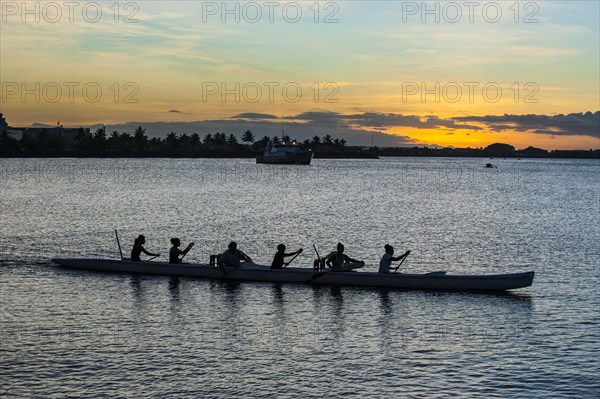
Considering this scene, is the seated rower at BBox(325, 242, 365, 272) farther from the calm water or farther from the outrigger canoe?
the calm water

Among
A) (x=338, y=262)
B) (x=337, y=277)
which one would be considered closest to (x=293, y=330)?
(x=337, y=277)

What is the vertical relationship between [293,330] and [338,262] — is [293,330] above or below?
below

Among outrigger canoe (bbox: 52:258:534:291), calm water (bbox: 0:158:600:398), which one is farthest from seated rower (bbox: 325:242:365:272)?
calm water (bbox: 0:158:600:398)

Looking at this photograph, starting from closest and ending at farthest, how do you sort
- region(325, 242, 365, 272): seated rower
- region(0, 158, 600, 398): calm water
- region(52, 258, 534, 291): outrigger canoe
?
region(0, 158, 600, 398): calm water → region(52, 258, 534, 291): outrigger canoe → region(325, 242, 365, 272): seated rower

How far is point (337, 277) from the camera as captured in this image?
33.7 m

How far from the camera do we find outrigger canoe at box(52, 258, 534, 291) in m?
32.6

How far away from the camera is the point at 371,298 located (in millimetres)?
31375

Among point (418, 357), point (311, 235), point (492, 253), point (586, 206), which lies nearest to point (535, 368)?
point (418, 357)

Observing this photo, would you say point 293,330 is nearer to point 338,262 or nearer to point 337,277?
point 337,277

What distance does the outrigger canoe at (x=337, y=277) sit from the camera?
107ft

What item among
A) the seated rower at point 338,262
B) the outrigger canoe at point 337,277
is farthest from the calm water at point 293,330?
the seated rower at point 338,262

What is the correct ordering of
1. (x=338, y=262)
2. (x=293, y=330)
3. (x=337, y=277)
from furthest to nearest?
(x=338, y=262) → (x=337, y=277) → (x=293, y=330)

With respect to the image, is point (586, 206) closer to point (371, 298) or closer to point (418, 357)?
point (371, 298)

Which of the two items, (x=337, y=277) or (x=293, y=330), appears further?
(x=337, y=277)
